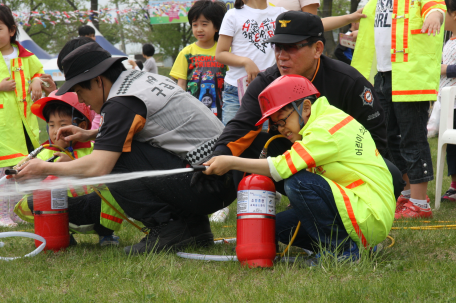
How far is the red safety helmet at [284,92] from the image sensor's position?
314cm

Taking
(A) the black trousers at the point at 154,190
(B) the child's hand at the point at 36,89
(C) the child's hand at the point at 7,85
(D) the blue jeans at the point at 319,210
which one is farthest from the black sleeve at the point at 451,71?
(C) the child's hand at the point at 7,85

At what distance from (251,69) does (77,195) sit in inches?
80.2

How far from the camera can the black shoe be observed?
3756 mm

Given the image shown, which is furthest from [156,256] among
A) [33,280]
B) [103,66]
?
[103,66]

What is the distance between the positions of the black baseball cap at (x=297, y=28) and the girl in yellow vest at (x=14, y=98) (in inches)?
118

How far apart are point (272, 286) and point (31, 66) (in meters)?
4.13

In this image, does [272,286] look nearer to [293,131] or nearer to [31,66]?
[293,131]

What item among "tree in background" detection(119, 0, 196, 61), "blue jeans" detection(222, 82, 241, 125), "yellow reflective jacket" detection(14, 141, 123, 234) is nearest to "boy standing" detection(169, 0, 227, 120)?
"blue jeans" detection(222, 82, 241, 125)

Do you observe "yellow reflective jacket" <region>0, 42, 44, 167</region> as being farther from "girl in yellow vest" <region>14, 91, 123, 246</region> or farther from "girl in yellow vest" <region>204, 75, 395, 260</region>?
"girl in yellow vest" <region>204, 75, 395, 260</region>

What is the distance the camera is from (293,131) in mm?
3240

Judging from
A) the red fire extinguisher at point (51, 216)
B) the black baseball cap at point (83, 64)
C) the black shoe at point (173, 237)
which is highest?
the black baseball cap at point (83, 64)

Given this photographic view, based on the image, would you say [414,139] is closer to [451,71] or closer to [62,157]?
[451,71]

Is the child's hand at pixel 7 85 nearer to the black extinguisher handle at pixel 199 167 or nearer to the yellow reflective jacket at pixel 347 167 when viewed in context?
the black extinguisher handle at pixel 199 167

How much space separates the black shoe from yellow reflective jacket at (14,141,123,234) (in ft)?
0.98
